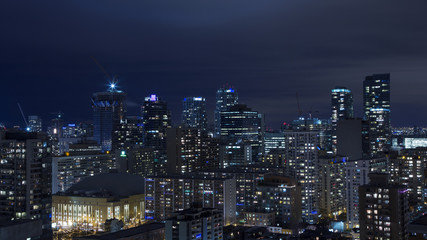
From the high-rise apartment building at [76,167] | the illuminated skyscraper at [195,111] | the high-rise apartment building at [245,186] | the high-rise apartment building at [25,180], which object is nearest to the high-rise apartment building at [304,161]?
the high-rise apartment building at [245,186]

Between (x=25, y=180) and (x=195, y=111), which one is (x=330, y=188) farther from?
(x=195, y=111)

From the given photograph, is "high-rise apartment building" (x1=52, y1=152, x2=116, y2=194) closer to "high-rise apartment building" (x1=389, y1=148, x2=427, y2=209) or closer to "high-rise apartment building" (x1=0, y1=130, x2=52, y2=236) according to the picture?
"high-rise apartment building" (x1=0, y1=130, x2=52, y2=236)

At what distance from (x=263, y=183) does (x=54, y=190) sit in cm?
4260

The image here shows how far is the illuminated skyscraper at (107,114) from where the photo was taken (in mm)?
158500

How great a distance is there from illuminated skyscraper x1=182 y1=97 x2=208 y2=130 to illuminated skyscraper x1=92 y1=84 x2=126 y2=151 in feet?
71.5

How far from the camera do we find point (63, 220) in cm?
7406

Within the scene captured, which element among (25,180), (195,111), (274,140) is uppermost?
(195,111)

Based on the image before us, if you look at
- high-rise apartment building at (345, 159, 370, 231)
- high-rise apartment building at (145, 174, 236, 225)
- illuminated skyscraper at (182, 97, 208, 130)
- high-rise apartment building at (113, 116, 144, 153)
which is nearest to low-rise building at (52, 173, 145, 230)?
high-rise apartment building at (145, 174, 236, 225)

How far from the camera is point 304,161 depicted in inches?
3054

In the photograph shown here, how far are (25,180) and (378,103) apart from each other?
441 ft

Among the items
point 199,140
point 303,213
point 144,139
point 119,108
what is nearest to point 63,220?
point 303,213

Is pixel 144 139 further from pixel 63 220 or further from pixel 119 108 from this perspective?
pixel 63 220

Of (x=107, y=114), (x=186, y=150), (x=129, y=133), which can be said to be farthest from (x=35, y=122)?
(x=186, y=150)

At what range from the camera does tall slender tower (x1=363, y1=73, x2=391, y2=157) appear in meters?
149
